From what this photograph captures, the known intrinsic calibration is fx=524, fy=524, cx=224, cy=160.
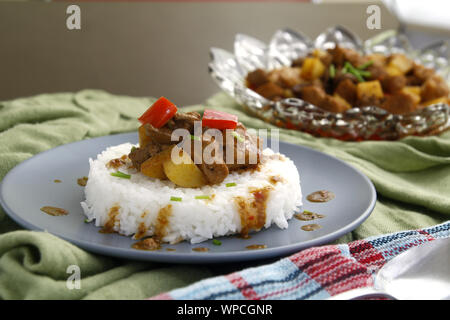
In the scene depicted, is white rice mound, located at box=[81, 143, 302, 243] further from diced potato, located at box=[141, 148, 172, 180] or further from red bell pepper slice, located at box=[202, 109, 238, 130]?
red bell pepper slice, located at box=[202, 109, 238, 130]

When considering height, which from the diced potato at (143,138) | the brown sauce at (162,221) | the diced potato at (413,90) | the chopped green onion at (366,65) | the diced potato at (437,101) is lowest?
the brown sauce at (162,221)

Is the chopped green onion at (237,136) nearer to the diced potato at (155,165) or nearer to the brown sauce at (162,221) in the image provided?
the diced potato at (155,165)

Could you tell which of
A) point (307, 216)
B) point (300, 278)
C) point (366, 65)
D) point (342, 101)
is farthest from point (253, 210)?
point (366, 65)

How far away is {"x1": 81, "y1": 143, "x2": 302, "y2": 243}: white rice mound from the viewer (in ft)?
6.03

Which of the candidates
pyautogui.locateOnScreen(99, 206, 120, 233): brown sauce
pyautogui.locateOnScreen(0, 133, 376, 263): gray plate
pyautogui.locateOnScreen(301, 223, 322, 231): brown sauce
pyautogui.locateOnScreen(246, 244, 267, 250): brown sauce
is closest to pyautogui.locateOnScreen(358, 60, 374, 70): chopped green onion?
pyautogui.locateOnScreen(0, 133, 376, 263): gray plate

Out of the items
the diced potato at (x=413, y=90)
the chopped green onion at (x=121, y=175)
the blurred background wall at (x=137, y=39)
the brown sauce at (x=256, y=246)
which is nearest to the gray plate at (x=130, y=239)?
the brown sauce at (x=256, y=246)

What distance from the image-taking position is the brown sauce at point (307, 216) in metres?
2.04

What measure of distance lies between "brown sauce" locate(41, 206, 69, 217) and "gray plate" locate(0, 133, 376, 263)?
2 centimetres

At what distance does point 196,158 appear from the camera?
194cm

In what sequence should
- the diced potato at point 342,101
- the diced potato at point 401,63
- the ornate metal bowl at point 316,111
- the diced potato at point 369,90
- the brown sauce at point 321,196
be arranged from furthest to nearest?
the diced potato at point 401,63 → the diced potato at point 369,90 → the diced potato at point 342,101 → the ornate metal bowl at point 316,111 → the brown sauce at point 321,196

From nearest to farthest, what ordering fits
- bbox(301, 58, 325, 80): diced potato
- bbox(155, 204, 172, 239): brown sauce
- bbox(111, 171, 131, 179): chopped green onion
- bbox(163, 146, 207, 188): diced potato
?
bbox(155, 204, 172, 239): brown sauce < bbox(163, 146, 207, 188): diced potato < bbox(111, 171, 131, 179): chopped green onion < bbox(301, 58, 325, 80): diced potato

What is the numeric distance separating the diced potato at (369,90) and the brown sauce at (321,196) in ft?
4.16

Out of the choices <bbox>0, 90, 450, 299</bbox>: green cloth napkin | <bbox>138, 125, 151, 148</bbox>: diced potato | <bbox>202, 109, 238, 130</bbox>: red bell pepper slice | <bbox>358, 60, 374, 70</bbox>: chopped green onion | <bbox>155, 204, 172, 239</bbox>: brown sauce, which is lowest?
<bbox>0, 90, 450, 299</bbox>: green cloth napkin

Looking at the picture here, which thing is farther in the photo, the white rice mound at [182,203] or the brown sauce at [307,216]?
the brown sauce at [307,216]
